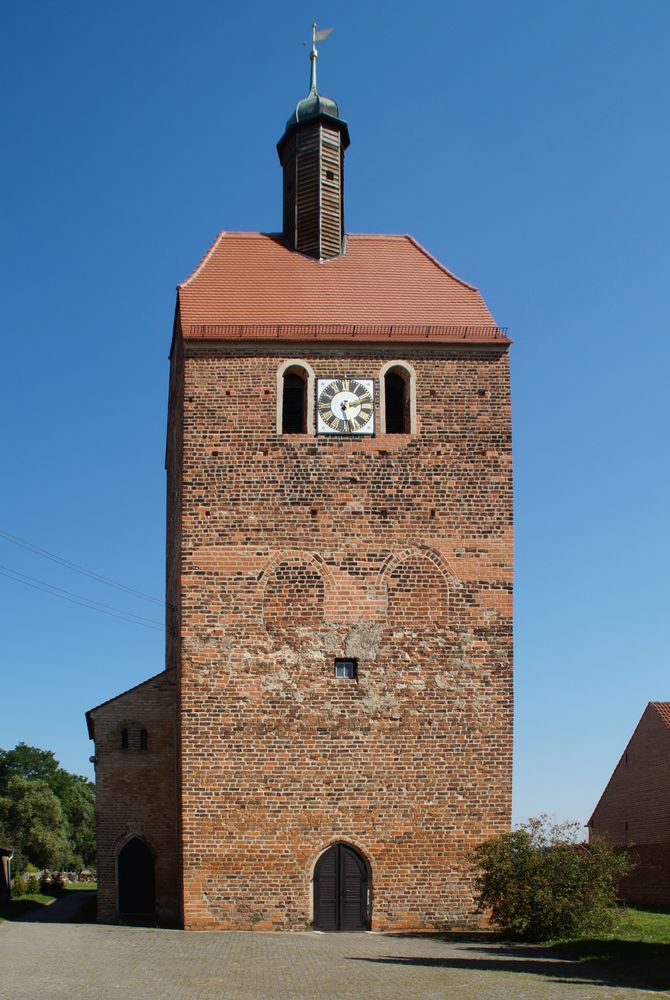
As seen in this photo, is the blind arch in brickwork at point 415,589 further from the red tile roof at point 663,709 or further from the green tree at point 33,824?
the green tree at point 33,824

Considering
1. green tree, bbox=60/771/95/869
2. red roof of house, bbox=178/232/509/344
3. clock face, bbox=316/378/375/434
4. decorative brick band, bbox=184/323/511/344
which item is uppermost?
red roof of house, bbox=178/232/509/344

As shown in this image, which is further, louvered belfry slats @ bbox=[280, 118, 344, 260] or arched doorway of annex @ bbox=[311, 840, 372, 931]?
louvered belfry slats @ bbox=[280, 118, 344, 260]

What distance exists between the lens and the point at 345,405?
830 inches

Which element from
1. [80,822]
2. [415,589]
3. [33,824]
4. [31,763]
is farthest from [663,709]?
[31,763]

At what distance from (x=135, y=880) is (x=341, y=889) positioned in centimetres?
458

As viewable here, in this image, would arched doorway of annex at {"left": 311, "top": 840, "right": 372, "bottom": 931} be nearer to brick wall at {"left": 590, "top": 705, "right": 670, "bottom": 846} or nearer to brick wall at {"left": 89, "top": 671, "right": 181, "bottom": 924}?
brick wall at {"left": 89, "top": 671, "right": 181, "bottom": 924}

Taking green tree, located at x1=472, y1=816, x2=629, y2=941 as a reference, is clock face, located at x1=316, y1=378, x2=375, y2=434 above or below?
above

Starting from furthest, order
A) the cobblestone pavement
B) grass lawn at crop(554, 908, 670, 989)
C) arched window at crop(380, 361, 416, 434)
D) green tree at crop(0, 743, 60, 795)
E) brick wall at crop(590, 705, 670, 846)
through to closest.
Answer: green tree at crop(0, 743, 60, 795) < brick wall at crop(590, 705, 670, 846) < arched window at crop(380, 361, 416, 434) < grass lawn at crop(554, 908, 670, 989) < the cobblestone pavement

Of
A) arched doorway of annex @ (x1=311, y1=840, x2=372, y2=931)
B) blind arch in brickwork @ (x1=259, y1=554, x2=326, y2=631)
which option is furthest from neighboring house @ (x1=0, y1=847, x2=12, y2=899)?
blind arch in brickwork @ (x1=259, y1=554, x2=326, y2=631)

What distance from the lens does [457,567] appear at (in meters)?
20.5

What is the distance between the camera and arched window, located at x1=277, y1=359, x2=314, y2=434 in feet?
68.8

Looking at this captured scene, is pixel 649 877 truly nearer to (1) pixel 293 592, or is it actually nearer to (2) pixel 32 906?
(1) pixel 293 592

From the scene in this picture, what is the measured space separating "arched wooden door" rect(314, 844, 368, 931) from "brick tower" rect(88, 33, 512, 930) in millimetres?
37

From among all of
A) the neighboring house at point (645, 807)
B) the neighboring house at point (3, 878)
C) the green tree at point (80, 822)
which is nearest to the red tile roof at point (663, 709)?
the neighboring house at point (645, 807)
